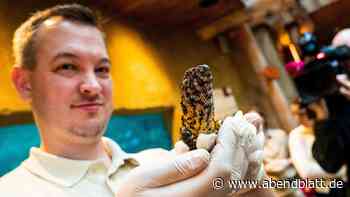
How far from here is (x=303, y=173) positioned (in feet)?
3.73

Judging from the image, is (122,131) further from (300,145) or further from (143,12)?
(300,145)

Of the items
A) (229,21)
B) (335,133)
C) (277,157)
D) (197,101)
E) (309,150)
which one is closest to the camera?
(197,101)

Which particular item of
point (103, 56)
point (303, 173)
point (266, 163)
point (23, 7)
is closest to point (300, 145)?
point (303, 173)

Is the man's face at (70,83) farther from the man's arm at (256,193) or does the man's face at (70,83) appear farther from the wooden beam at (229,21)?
the wooden beam at (229,21)

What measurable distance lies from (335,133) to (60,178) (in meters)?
0.68

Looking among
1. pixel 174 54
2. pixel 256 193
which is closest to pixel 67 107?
pixel 256 193

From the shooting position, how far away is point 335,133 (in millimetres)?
965

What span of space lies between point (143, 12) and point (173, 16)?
0.57ft

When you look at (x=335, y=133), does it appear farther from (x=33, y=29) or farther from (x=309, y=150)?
(x=33, y=29)

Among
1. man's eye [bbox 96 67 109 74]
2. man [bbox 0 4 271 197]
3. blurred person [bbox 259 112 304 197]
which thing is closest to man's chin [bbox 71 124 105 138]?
man [bbox 0 4 271 197]

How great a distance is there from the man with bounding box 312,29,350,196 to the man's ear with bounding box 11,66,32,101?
732mm

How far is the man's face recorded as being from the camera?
748mm

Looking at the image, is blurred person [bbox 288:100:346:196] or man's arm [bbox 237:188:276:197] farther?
blurred person [bbox 288:100:346:196]

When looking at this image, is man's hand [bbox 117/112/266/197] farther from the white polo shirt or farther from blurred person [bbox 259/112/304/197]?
blurred person [bbox 259/112/304/197]
